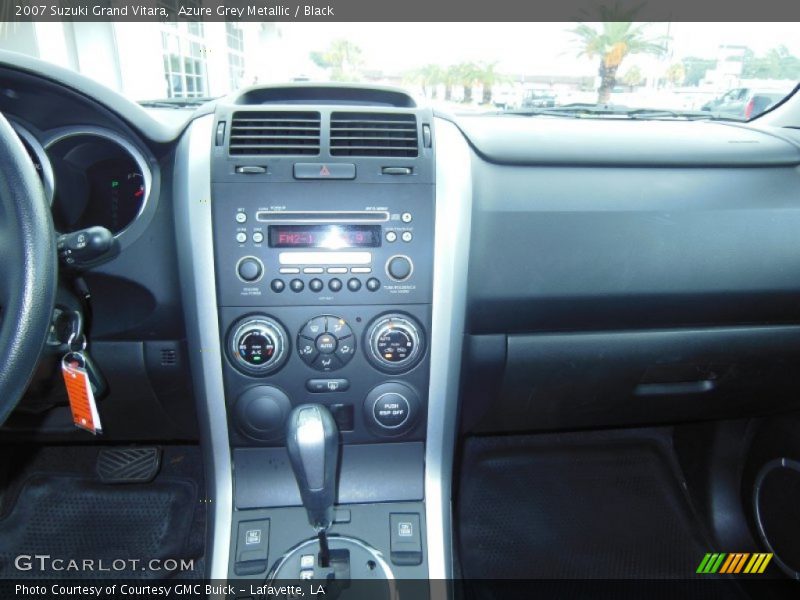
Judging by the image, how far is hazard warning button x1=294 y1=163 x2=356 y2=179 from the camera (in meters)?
1.21

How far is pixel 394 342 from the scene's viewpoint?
1.28 metres

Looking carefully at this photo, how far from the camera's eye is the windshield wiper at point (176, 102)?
1.69m

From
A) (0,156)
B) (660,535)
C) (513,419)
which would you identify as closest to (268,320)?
(0,156)

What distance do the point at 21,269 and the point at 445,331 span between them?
2.56 feet

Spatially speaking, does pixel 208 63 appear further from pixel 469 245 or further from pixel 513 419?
pixel 513 419

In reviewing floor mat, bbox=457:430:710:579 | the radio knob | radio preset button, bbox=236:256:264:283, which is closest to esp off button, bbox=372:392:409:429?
the radio knob

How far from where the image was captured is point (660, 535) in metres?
1.94

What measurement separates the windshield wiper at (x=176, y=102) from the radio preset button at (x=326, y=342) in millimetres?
836

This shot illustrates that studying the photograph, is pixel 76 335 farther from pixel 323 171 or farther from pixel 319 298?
pixel 323 171

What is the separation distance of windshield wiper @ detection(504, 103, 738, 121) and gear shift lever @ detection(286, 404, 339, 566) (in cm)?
109

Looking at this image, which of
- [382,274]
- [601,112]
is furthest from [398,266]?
[601,112]

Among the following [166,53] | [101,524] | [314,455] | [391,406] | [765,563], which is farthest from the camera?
[166,53]

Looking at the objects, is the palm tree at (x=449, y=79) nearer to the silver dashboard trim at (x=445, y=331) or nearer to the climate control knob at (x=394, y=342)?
the silver dashboard trim at (x=445, y=331)

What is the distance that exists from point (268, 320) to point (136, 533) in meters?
1.12
